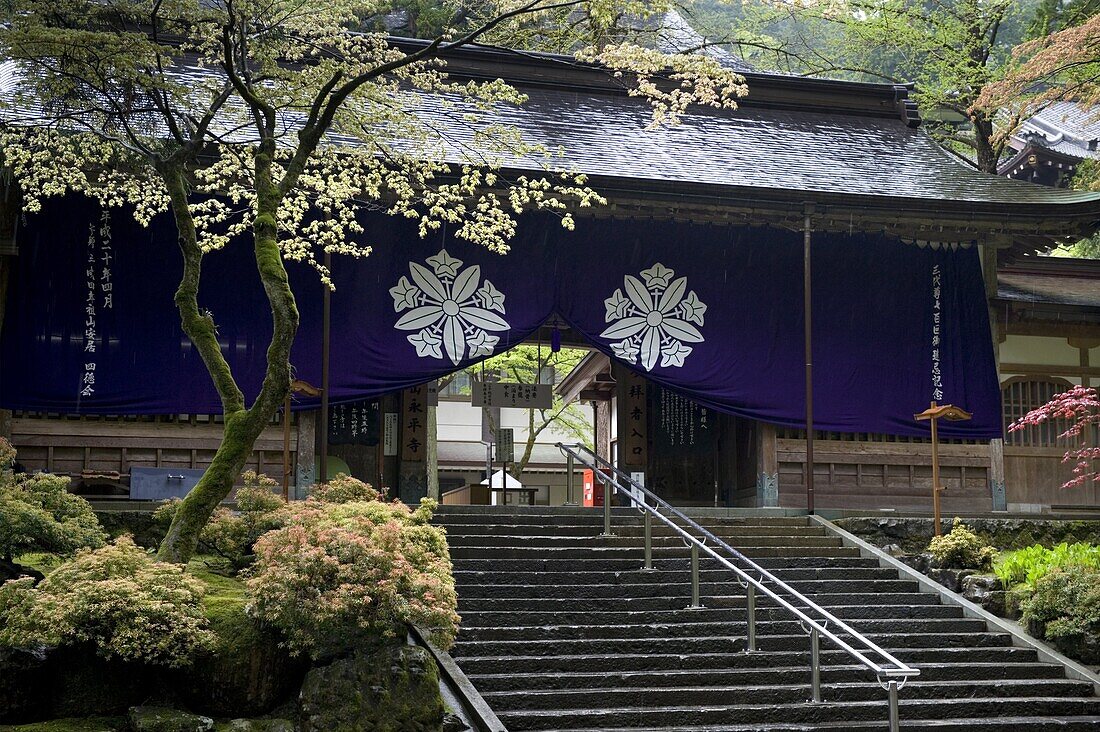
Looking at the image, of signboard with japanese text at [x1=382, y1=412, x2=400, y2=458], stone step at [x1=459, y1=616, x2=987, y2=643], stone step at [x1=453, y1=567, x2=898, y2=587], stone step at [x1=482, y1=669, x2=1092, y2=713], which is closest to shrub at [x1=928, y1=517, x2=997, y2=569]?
stone step at [x1=453, y1=567, x2=898, y2=587]

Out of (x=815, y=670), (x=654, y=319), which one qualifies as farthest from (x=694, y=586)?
(x=654, y=319)

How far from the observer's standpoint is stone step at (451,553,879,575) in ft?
37.5

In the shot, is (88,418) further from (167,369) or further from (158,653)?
(158,653)

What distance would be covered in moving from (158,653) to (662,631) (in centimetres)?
459

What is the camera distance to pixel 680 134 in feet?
55.6

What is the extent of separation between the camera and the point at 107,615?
7742mm

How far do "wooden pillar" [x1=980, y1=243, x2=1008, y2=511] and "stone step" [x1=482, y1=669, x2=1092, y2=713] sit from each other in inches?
221

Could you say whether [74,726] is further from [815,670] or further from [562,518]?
[562,518]

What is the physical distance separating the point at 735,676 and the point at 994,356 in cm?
846

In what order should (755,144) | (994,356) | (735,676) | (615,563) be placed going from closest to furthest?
(735,676)
(615,563)
(994,356)
(755,144)

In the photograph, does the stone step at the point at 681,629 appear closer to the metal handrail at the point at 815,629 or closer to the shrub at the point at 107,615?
the metal handrail at the point at 815,629

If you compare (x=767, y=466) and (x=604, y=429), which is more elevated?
(x=604, y=429)

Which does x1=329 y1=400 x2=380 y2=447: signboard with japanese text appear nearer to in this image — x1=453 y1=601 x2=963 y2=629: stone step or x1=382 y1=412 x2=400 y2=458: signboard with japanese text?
x1=382 y1=412 x2=400 y2=458: signboard with japanese text

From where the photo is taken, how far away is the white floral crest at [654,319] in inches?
599
